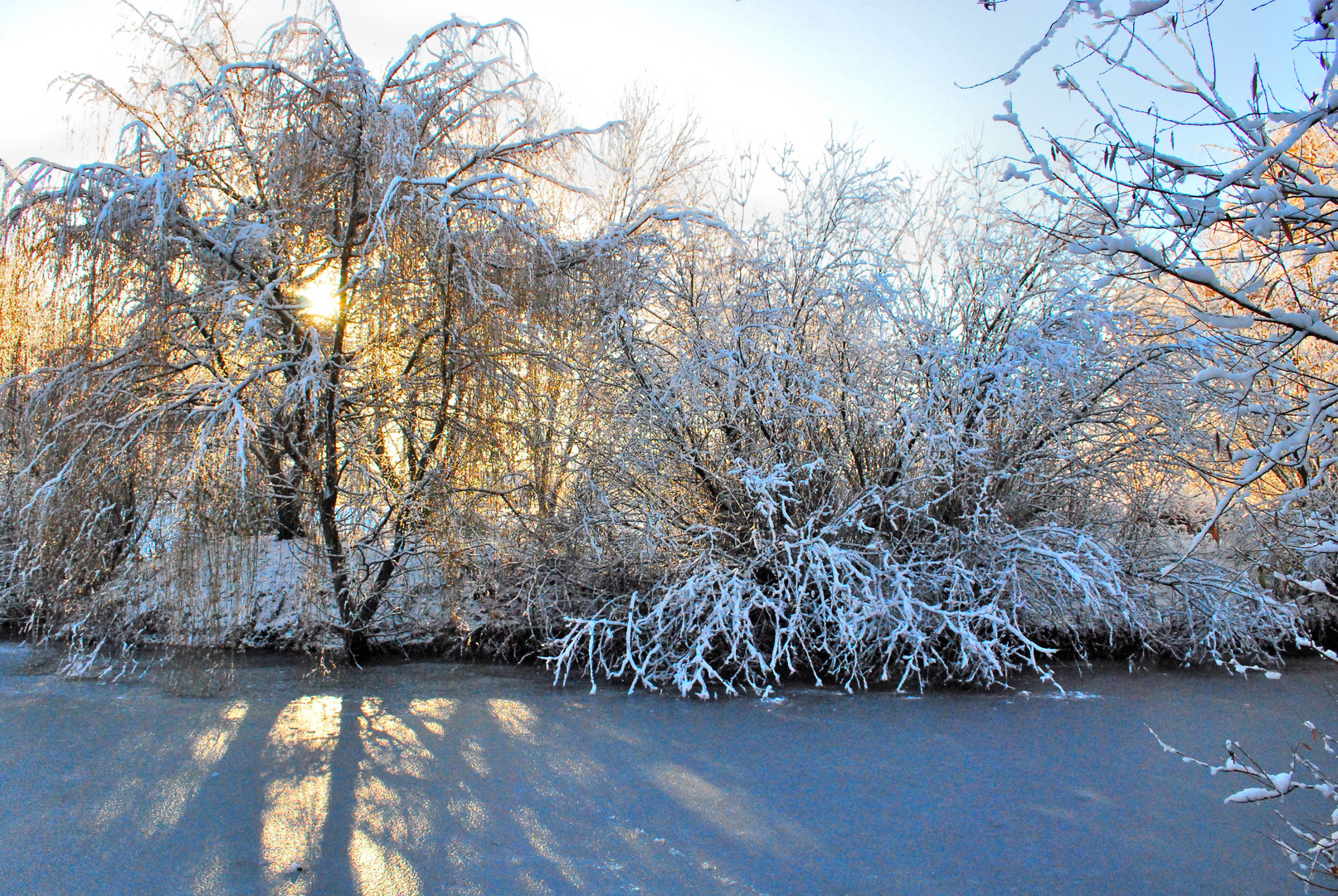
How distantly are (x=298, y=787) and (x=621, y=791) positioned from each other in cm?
159

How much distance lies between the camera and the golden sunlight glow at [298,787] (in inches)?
141

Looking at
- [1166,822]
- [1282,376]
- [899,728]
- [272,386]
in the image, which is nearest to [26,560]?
[272,386]

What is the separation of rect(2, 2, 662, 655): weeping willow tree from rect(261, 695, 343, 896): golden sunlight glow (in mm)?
1407

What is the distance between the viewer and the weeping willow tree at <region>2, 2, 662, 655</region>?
20.2ft

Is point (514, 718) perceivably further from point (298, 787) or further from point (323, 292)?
point (323, 292)

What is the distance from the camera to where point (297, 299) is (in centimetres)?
668

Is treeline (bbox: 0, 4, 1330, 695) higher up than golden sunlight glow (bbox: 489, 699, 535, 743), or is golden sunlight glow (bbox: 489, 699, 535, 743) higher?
treeline (bbox: 0, 4, 1330, 695)

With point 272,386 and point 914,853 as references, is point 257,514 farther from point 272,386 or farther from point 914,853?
point 914,853

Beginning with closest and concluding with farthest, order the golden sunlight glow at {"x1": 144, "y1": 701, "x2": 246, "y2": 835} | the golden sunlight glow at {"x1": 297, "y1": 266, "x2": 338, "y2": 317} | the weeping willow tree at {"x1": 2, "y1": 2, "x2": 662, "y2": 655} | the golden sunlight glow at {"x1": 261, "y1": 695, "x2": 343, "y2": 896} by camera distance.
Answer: the golden sunlight glow at {"x1": 261, "y1": 695, "x2": 343, "y2": 896} → the golden sunlight glow at {"x1": 144, "y1": 701, "x2": 246, "y2": 835} → the weeping willow tree at {"x1": 2, "y1": 2, "x2": 662, "y2": 655} → the golden sunlight glow at {"x1": 297, "y1": 266, "x2": 338, "y2": 317}

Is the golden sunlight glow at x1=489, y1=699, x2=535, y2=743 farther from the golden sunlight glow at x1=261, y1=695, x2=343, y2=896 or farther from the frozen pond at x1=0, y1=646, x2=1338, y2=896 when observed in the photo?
the golden sunlight glow at x1=261, y1=695, x2=343, y2=896

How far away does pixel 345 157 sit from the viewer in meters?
6.70

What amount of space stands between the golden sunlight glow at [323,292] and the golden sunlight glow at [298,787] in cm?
289

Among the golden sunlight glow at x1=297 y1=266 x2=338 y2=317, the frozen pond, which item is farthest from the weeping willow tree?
the frozen pond

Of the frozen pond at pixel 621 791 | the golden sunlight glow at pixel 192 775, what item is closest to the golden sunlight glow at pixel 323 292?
the frozen pond at pixel 621 791
